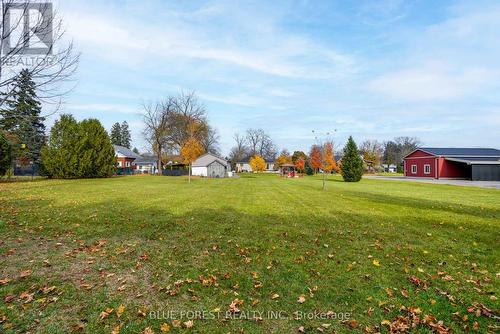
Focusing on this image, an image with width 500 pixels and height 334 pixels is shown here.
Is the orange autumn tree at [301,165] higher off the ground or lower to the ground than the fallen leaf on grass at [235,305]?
higher

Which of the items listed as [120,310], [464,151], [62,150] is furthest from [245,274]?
[464,151]

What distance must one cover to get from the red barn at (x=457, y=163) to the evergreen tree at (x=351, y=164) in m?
14.3

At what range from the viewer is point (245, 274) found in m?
5.40

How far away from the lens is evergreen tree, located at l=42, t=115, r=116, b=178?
1328 inches

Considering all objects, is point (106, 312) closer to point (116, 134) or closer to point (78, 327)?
point (78, 327)


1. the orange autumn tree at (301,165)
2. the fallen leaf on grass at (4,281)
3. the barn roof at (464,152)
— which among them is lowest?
the fallen leaf on grass at (4,281)

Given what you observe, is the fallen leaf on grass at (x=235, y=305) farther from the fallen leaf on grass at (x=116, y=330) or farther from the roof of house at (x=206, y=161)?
the roof of house at (x=206, y=161)

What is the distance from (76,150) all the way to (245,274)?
3598 cm

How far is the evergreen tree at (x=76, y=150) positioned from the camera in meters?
33.7

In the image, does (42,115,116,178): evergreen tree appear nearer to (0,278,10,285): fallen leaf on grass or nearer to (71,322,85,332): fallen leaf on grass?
(0,278,10,285): fallen leaf on grass

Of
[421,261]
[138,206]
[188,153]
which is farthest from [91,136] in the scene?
[421,261]

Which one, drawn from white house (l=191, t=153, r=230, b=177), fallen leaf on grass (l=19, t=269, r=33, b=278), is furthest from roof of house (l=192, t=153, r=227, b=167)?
fallen leaf on grass (l=19, t=269, r=33, b=278)

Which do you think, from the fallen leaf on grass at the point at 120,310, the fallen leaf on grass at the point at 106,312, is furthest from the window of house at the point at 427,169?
the fallen leaf on grass at the point at 106,312

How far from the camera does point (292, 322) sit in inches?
156
